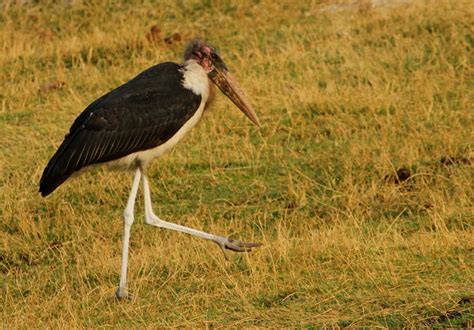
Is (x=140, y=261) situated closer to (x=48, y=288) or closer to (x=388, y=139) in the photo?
(x=48, y=288)

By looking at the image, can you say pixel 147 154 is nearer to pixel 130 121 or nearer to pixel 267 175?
pixel 130 121

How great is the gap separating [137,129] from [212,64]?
0.97 m

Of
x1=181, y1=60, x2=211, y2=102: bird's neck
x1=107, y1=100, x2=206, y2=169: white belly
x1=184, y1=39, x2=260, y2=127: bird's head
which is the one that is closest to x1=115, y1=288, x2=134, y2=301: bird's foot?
x1=107, y1=100, x2=206, y2=169: white belly

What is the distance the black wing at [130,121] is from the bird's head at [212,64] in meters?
0.52

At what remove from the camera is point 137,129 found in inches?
309

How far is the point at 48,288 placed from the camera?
7.71m

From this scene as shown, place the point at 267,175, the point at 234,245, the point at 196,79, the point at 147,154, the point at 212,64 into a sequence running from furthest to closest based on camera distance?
1. the point at 267,175
2. the point at 212,64
3. the point at 196,79
4. the point at 147,154
5. the point at 234,245

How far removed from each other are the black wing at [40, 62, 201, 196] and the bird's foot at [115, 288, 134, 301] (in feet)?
3.06

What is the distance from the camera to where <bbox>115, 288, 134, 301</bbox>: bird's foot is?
709 centimetres

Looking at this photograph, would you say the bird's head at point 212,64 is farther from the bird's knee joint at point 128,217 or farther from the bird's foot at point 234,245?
the bird's foot at point 234,245

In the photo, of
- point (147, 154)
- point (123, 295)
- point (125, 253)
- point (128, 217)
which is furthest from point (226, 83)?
point (123, 295)

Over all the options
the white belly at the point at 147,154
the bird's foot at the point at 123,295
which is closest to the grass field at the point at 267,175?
the bird's foot at the point at 123,295

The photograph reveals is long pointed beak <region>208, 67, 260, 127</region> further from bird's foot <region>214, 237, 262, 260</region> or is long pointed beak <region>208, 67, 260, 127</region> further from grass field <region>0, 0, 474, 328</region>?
bird's foot <region>214, 237, 262, 260</region>

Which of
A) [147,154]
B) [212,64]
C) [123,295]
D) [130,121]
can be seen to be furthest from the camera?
[212,64]
